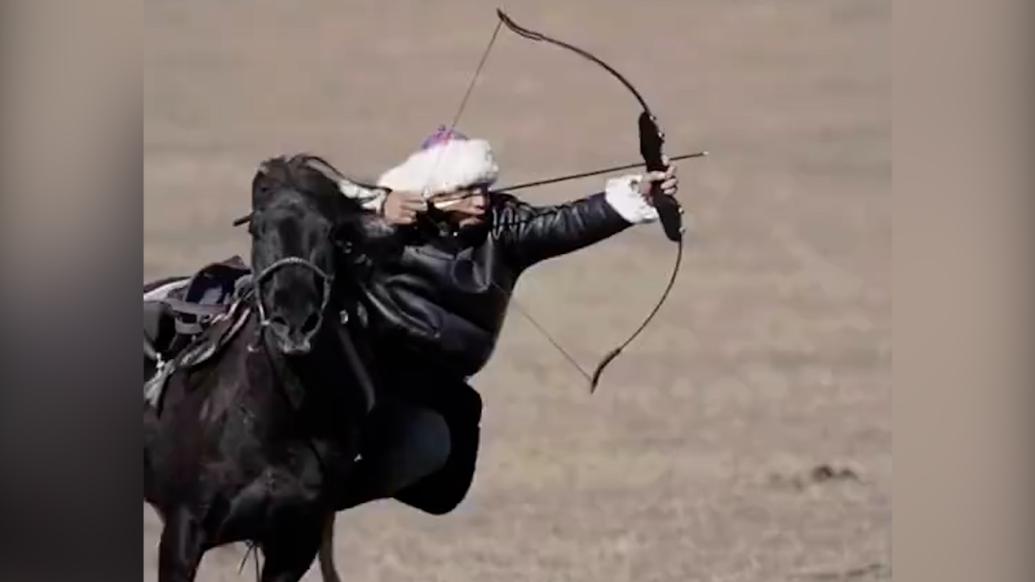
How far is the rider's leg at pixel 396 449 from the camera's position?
4.12 ft

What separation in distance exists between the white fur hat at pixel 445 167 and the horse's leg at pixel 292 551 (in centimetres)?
35

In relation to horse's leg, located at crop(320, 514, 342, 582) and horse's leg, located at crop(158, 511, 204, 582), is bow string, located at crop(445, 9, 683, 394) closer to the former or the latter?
horse's leg, located at crop(320, 514, 342, 582)

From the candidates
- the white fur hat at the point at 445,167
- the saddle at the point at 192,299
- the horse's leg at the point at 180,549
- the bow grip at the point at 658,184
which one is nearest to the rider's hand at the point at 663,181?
the bow grip at the point at 658,184

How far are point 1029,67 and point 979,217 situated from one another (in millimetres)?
155

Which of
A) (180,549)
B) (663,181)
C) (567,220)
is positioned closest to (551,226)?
(567,220)

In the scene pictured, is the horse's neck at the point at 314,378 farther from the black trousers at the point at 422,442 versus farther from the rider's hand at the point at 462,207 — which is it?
the rider's hand at the point at 462,207

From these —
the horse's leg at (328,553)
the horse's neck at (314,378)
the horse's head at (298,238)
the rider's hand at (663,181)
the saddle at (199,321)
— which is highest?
the rider's hand at (663,181)

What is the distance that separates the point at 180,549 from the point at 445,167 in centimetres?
46

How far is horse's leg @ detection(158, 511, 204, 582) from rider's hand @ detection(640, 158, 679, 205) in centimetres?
56

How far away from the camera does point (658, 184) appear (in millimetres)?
1252

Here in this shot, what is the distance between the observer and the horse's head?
124 cm

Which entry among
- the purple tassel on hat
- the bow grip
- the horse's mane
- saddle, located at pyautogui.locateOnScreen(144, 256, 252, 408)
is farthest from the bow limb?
saddle, located at pyautogui.locateOnScreen(144, 256, 252, 408)

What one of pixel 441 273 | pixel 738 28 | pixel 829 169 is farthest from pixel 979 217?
pixel 441 273

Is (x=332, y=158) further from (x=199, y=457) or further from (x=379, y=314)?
(x=199, y=457)
